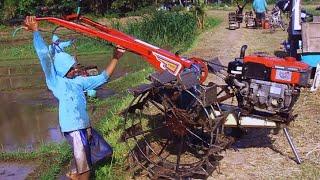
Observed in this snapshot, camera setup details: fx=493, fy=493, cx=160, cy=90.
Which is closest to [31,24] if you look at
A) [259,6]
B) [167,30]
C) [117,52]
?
[117,52]

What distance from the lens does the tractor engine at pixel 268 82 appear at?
5660mm

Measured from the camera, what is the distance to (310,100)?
8398 millimetres

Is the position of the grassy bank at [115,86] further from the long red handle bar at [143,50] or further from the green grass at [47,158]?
the long red handle bar at [143,50]

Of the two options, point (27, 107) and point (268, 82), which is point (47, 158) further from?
point (27, 107)

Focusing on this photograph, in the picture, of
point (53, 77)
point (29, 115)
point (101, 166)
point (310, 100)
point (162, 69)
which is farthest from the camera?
point (29, 115)

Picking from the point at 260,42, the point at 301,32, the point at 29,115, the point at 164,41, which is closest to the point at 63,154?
the point at 29,115

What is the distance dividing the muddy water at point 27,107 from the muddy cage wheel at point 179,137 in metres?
2.90

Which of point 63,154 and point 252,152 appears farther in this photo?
point 63,154

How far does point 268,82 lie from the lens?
5754 millimetres

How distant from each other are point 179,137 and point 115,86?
6908 millimetres

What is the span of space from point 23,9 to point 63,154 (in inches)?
972

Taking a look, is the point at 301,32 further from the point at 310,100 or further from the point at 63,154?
the point at 63,154

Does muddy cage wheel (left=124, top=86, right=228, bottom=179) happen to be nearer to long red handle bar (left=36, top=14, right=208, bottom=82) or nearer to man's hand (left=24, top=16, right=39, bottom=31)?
long red handle bar (left=36, top=14, right=208, bottom=82)

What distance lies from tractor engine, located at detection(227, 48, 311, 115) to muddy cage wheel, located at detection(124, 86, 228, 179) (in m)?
0.51
